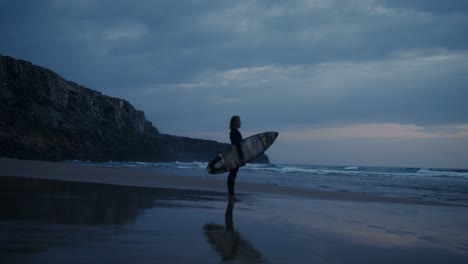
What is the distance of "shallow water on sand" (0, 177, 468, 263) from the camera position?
8.56 ft

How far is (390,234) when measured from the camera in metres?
4.00

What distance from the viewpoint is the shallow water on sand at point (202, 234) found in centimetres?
261

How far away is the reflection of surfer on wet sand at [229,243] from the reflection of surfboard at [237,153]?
4626 millimetres

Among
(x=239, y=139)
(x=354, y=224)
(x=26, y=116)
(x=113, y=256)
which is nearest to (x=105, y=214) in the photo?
(x=113, y=256)

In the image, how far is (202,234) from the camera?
136 inches

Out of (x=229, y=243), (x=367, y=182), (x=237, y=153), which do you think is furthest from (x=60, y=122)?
(x=229, y=243)

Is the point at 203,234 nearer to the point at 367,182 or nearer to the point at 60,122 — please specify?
the point at 367,182

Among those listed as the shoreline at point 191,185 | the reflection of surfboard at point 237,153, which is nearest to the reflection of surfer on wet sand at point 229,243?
the reflection of surfboard at point 237,153

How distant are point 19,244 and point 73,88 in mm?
51044

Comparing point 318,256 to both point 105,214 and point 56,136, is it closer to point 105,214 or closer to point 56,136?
point 105,214

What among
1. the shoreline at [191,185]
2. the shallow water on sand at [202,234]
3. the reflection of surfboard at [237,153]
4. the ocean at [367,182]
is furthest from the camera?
the ocean at [367,182]

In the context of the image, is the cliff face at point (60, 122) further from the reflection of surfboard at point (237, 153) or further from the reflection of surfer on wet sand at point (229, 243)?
the reflection of surfer on wet sand at point (229, 243)

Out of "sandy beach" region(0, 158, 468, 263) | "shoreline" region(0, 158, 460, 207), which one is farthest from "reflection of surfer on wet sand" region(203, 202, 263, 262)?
"shoreline" region(0, 158, 460, 207)

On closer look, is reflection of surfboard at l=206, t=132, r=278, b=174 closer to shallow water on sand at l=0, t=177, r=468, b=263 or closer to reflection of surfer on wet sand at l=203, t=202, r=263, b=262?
shallow water on sand at l=0, t=177, r=468, b=263
